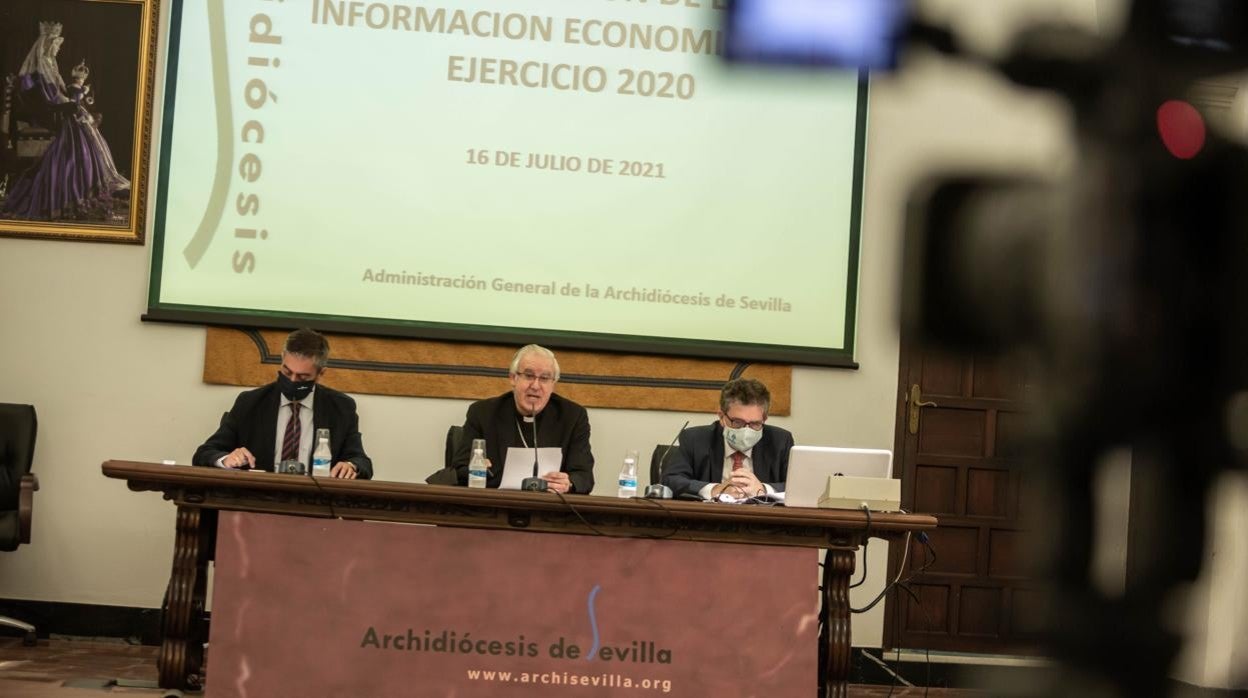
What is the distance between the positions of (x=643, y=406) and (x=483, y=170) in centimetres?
126

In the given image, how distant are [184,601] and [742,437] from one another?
191 centimetres

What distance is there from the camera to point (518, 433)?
16.7 ft

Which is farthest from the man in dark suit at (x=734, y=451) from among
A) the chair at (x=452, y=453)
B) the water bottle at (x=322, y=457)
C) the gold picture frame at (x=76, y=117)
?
the gold picture frame at (x=76, y=117)

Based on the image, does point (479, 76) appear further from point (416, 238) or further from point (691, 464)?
point (691, 464)

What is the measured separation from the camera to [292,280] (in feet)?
19.4

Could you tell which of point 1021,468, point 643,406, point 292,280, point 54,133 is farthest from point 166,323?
point 1021,468

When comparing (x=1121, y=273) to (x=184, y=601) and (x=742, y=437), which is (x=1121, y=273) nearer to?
Result: (x=184, y=601)

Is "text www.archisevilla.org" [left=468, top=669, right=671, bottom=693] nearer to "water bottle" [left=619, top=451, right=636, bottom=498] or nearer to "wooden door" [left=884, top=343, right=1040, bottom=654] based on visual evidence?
"water bottle" [left=619, top=451, right=636, bottom=498]

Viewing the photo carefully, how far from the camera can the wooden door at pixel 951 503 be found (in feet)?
20.4

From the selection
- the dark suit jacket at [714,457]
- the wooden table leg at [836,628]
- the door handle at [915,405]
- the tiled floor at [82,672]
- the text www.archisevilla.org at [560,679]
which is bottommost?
the tiled floor at [82,672]

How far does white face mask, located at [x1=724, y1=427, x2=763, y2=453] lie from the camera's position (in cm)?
473

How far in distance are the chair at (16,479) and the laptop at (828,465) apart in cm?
309

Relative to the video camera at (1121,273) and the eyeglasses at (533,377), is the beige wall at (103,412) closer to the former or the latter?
the eyeglasses at (533,377)

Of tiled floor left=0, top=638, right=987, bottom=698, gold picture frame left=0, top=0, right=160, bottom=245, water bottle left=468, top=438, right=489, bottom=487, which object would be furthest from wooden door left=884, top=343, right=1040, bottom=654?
gold picture frame left=0, top=0, right=160, bottom=245
